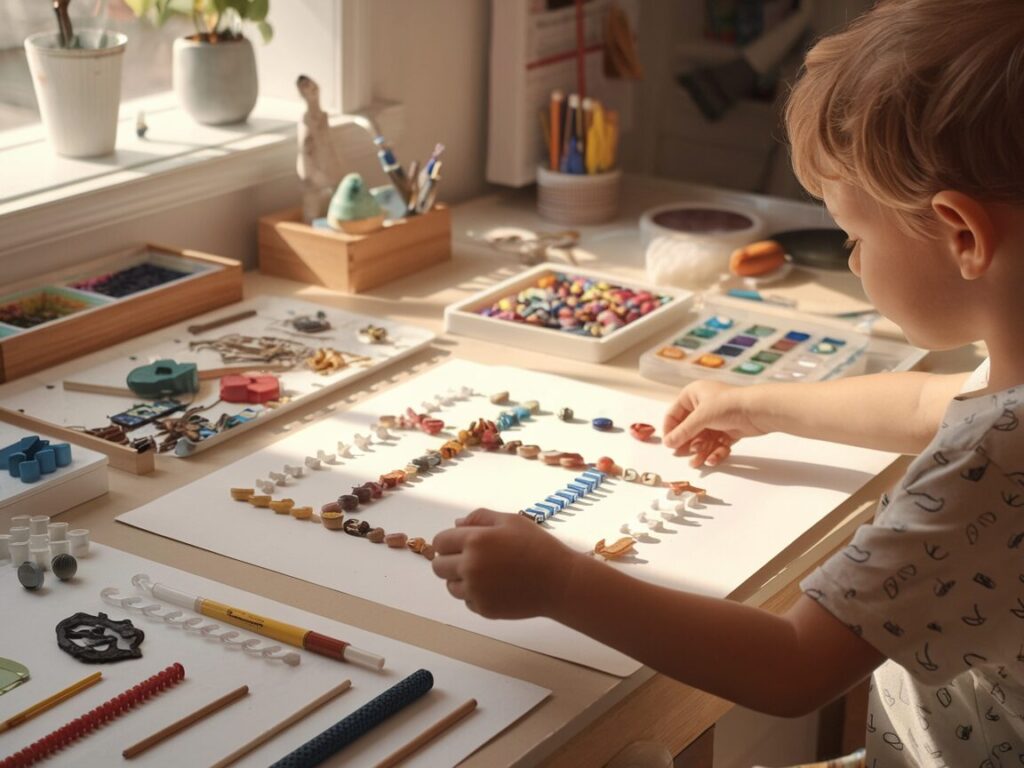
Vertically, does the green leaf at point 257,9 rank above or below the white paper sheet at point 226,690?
above

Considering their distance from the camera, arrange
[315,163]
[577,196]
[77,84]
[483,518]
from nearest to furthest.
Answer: [483,518] < [77,84] < [315,163] < [577,196]

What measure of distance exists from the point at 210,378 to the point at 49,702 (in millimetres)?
586

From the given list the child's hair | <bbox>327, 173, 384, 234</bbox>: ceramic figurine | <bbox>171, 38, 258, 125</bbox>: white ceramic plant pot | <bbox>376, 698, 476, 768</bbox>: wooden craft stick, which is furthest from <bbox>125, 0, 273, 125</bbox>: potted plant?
<bbox>376, 698, 476, 768</bbox>: wooden craft stick

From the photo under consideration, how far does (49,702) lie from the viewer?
901mm

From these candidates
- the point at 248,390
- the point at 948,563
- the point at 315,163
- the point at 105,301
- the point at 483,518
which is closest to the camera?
the point at 948,563

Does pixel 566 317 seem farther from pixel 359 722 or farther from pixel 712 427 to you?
pixel 359 722

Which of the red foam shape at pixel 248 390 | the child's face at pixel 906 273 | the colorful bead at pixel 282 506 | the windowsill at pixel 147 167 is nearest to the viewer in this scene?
the child's face at pixel 906 273

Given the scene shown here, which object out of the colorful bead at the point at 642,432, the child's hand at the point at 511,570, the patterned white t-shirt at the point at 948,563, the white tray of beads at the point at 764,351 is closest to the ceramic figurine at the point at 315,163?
the white tray of beads at the point at 764,351

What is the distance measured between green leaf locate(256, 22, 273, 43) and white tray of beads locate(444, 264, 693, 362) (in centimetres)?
49

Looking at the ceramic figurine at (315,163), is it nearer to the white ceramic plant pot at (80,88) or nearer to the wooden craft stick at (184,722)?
the white ceramic plant pot at (80,88)

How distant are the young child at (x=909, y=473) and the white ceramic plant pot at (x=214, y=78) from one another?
101 cm

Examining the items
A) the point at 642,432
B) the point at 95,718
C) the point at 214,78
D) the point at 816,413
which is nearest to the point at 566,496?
the point at 642,432

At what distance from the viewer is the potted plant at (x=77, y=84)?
1.63 metres

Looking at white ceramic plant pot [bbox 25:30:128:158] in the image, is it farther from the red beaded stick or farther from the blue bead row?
the red beaded stick
